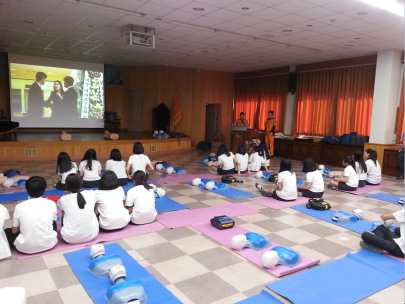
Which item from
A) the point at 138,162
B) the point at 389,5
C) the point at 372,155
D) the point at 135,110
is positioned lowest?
the point at 138,162

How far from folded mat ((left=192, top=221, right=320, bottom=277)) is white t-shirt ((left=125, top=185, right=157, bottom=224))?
668 mm

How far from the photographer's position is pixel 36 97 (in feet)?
40.5

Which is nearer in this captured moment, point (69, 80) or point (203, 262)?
point (203, 262)

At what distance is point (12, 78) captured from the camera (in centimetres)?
1188

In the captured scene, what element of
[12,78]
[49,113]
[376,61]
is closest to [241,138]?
[376,61]

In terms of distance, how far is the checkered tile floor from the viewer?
8.80 ft

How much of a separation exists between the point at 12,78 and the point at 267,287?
41.1 feet

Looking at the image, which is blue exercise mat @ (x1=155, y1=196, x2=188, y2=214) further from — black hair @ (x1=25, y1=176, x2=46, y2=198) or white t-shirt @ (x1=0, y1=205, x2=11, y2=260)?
white t-shirt @ (x1=0, y1=205, x2=11, y2=260)

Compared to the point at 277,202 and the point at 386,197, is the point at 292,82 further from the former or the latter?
the point at 277,202

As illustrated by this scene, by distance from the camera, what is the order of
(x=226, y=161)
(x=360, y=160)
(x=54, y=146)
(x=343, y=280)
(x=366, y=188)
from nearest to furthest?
(x=343, y=280)
(x=360, y=160)
(x=366, y=188)
(x=226, y=161)
(x=54, y=146)

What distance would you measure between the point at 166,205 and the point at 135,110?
33.4 feet

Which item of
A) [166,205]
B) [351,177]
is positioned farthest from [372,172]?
[166,205]

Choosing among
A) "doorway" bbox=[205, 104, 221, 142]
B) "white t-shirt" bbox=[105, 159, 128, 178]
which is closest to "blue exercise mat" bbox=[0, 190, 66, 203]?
"white t-shirt" bbox=[105, 159, 128, 178]

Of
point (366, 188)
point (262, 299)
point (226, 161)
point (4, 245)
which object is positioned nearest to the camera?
point (262, 299)
